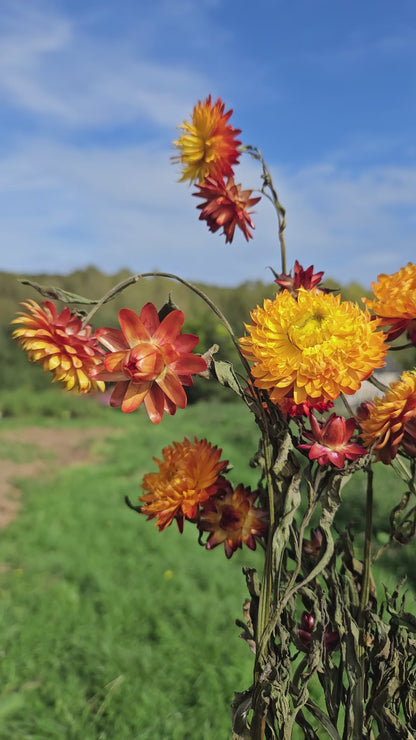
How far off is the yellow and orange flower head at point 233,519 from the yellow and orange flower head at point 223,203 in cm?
32

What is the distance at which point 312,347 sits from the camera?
58 cm

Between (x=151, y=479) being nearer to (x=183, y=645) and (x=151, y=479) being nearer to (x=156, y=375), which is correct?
(x=156, y=375)

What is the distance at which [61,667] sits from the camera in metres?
1.97

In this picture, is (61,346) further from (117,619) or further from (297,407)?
(117,619)

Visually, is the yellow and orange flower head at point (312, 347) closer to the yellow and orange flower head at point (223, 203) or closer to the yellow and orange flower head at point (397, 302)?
the yellow and orange flower head at point (397, 302)

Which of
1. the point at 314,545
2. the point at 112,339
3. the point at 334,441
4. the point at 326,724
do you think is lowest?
the point at 326,724

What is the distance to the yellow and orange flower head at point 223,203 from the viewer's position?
77 cm

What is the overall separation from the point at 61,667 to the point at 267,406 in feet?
5.52

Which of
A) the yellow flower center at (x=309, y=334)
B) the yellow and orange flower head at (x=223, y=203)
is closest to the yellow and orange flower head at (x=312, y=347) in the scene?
the yellow flower center at (x=309, y=334)

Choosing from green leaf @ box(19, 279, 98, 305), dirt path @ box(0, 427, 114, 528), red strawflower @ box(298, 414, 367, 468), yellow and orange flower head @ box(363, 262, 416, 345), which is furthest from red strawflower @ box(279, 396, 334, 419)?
dirt path @ box(0, 427, 114, 528)

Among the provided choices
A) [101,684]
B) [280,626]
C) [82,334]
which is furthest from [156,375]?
[101,684]

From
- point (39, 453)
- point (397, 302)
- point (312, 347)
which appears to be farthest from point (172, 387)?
point (39, 453)

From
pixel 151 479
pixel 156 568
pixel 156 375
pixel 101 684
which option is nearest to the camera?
pixel 156 375

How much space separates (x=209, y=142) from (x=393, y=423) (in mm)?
422
